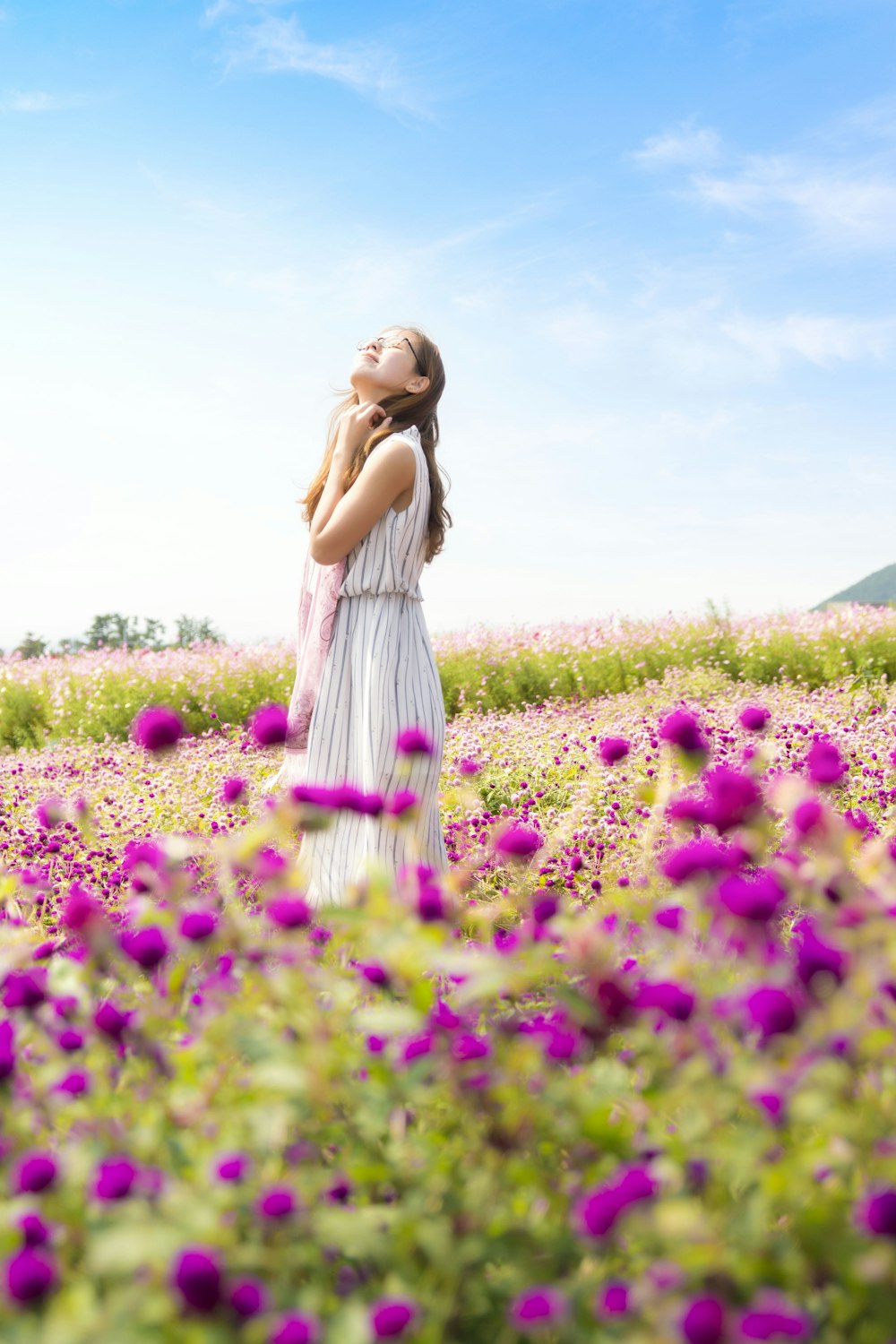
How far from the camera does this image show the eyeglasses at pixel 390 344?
3.91 m

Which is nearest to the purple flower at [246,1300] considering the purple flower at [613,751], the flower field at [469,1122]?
the flower field at [469,1122]

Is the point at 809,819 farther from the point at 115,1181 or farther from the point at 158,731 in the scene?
the point at 158,731

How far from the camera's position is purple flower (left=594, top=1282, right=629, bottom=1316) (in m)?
0.99

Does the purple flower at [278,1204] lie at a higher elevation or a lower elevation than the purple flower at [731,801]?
lower

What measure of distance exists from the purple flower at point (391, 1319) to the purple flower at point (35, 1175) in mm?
390

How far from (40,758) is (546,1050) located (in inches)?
340

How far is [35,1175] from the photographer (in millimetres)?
1046

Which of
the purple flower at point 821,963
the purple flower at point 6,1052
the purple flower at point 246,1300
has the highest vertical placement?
the purple flower at point 821,963

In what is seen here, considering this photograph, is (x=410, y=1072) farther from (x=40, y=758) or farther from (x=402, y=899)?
(x=40, y=758)

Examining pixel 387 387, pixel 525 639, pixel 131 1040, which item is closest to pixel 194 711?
pixel 525 639

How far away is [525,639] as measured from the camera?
1177 centimetres

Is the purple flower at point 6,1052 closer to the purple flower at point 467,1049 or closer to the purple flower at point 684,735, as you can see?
the purple flower at point 467,1049

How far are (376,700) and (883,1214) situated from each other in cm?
289

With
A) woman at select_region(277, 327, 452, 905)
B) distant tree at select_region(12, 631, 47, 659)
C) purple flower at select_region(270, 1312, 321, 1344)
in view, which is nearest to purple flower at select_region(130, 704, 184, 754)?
purple flower at select_region(270, 1312, 321, 1344)
